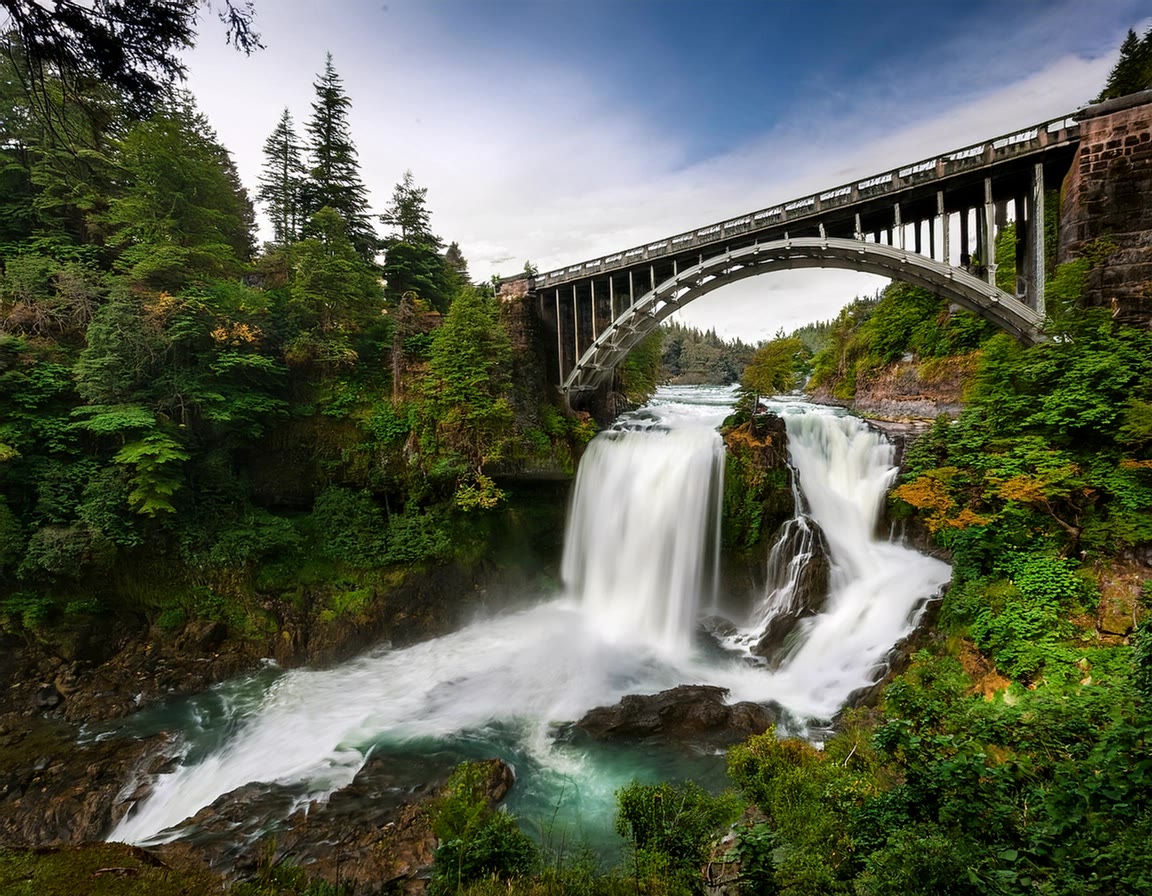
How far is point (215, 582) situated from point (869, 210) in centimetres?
2009

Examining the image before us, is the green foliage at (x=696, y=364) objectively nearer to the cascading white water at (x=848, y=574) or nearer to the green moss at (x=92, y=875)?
the cascading white water at (x=848, y=574)

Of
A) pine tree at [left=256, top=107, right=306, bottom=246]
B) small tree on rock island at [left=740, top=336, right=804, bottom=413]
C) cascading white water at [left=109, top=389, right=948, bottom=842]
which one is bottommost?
cascading white water at [left=109, top=389, right=948, bottom=842]

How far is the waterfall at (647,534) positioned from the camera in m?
13.0

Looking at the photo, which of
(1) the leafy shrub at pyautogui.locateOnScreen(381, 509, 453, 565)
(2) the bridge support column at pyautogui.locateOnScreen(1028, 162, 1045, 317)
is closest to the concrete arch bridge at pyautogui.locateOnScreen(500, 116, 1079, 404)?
(2) the bridge support column at pyautogui.locateOnScreen(1028, 162, 1045, 317)

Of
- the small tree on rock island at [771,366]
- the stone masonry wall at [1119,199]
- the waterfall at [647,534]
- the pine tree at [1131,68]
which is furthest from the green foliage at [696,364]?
the stone masonry wall at [1119,199]

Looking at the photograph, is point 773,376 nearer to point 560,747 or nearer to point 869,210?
point 869,210

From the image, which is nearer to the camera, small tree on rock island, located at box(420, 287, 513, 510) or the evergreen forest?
the evergreen forest

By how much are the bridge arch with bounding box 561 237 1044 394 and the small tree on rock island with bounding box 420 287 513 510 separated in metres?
4.41

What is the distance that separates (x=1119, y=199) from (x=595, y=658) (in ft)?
51.7

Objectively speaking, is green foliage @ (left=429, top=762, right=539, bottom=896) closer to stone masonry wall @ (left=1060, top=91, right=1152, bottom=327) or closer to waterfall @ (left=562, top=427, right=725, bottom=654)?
waterfall @ (left=562, top=427, right=725, bottom=654)

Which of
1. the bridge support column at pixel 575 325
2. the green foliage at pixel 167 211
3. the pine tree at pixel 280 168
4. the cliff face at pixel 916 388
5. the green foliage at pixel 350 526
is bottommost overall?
the green foliage at pixel 350 526

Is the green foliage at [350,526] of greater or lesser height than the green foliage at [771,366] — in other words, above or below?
below

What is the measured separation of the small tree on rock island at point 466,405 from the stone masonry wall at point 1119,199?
14.2 m

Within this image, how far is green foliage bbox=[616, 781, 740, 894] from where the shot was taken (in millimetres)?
4266
